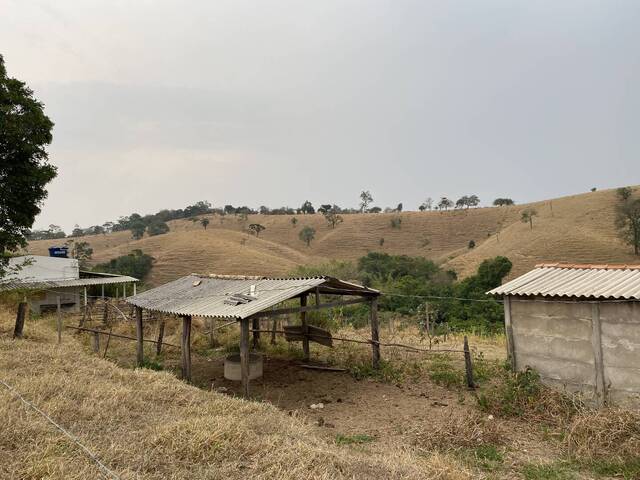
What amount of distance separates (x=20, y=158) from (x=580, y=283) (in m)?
16.9

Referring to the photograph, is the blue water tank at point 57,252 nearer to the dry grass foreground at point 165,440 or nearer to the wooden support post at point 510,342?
the dry grass foreground at point 165,440

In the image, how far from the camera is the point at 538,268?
11.0 metres

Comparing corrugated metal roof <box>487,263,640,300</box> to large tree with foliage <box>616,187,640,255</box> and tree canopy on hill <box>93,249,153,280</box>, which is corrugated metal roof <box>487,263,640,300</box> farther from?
tree canopy on hill <box>93,249,153,280</box>

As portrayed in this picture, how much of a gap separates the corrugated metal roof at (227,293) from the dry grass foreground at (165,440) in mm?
2634

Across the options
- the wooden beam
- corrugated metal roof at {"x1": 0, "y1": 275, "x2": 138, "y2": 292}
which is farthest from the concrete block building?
corrugated metal roof at {"x1": 0, "y1": 275, "x2": 138, "y2": 292}

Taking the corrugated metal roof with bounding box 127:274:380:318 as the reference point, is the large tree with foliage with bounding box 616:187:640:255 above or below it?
above

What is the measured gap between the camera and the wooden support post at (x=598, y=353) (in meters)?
8.14

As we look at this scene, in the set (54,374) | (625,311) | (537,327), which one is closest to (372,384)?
(537,327)

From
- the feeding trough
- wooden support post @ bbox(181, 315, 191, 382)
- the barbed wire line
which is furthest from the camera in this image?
the feeding trough

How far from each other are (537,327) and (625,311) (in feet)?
5.35

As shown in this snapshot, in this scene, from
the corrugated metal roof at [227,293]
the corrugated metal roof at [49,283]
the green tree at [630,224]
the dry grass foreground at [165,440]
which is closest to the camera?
the dry grass foreground at [165,440]

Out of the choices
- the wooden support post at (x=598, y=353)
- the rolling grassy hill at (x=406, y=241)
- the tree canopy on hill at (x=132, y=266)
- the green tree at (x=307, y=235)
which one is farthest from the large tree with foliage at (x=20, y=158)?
the green tree at (x=307, y=235)

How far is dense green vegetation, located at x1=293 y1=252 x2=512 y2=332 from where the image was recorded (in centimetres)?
2453

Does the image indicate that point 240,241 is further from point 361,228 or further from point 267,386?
point 267,386
